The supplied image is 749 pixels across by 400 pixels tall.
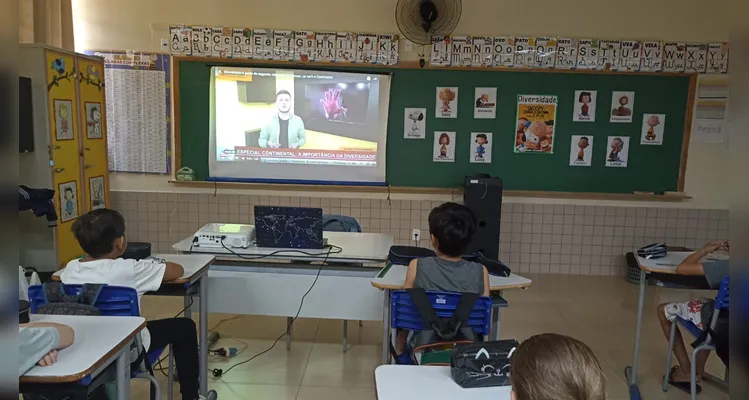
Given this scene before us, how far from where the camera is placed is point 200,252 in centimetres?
288

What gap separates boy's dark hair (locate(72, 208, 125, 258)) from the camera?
80.7 inches

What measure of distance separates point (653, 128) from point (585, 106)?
0.70 meters

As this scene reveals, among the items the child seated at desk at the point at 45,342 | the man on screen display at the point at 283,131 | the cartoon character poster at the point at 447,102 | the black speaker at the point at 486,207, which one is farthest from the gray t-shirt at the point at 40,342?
the cartoon character poster at the point at 447,102

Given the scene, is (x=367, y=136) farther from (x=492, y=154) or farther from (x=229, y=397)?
Result: (x=229, y=397)

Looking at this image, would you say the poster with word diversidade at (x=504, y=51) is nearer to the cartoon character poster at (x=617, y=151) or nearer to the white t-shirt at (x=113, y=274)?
the cartoon character poster at (x=617, y=151)

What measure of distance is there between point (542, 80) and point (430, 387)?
13.0 feet

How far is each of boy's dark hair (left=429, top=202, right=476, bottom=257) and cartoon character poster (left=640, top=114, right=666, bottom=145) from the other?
3.36 m

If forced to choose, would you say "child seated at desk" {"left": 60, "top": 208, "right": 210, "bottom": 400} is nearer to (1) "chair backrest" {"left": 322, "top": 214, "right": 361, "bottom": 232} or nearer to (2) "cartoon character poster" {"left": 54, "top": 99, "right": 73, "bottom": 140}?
(1) "chair backrest" {"left": 322, "top": 214, "right": 361, "bottom": 232}

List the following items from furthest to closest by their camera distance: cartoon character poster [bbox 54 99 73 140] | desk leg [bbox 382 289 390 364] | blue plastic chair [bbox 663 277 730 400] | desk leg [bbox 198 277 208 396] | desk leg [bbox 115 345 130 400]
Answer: cartoon character poster [bbox 54 99 73 140] → desk leg [bbox 198 277 208 396] → desk leg [bbox 382 289 390 364] → blue plastic chair [bbox 663 277 730 400] → desk leg [bbox 115 345 130 400]

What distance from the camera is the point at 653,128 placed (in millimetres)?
4789

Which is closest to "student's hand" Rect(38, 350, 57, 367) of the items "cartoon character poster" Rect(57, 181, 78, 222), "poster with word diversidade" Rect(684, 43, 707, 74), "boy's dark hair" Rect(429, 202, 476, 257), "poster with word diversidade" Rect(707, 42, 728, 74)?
"boy's dark hair" Rect(429, 202, 476, 257)

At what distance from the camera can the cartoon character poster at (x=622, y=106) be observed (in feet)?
15.5

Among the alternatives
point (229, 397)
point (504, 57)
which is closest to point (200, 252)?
point (229, 397)

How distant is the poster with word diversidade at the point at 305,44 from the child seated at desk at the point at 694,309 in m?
3.43
